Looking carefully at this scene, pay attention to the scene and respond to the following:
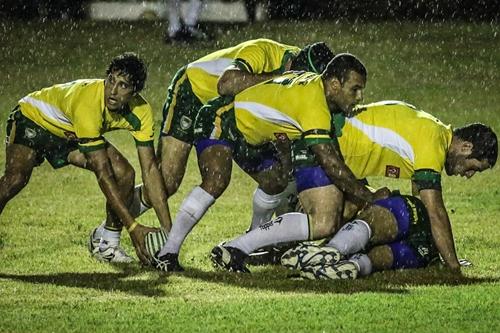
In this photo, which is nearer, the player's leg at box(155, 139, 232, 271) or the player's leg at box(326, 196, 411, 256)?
the player's leg at box(326, 196, 411, 256)

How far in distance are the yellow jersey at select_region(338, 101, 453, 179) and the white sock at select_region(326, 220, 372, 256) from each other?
47 centimetres

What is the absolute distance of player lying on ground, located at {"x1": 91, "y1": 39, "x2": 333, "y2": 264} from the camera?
11.3 m

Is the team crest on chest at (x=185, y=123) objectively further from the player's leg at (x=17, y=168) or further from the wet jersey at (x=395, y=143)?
the wet jersey at (x=395, y=143)

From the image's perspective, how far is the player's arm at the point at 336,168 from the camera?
418 inches

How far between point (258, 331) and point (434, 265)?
2.45 meters

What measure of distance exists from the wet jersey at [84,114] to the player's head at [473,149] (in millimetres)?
2160

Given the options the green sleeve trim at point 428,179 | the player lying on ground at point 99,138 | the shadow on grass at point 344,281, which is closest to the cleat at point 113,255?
the player lying on ground at point 99,138

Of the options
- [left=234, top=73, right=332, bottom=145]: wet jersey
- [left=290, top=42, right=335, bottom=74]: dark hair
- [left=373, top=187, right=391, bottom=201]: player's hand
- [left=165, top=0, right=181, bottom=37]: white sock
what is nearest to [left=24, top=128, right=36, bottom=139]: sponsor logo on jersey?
[left=234, top=73, right=332, bottom=145]: wet jersey

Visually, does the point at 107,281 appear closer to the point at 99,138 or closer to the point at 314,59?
the point at 99,138

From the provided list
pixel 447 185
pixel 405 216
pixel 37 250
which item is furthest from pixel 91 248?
pixel 447 185

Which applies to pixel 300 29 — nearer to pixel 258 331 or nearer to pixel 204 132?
pixel 204 132

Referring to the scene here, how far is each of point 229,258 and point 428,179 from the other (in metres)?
1.39

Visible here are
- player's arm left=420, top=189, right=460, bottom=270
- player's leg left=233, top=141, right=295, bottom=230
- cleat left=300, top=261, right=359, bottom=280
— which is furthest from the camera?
player's leg left=233, top=141, right=295, bottom=230

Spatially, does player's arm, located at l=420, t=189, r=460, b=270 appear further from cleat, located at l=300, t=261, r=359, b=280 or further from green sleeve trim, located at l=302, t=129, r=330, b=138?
green sleeve trim, located at l=302, t=129, r=330, b=138
